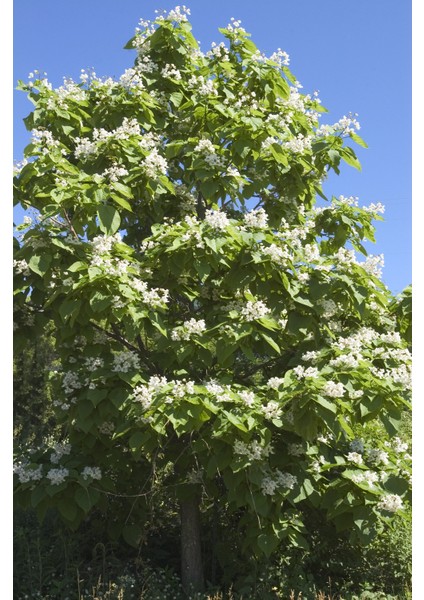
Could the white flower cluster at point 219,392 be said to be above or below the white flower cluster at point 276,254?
below

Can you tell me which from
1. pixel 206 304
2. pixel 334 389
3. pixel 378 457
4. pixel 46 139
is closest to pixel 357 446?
pixel 378 457

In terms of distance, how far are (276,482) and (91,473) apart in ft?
3.91

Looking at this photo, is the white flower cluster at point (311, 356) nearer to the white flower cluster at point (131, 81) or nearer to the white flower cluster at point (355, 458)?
the white flower cluster at point (355, 458)

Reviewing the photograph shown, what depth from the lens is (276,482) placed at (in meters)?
4.21

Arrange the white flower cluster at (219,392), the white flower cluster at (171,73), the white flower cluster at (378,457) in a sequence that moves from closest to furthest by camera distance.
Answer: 1. the white flower cluster at (219,392)
2. the white flower cluster at (378,457)
3. the white flower cluster at (171,73)

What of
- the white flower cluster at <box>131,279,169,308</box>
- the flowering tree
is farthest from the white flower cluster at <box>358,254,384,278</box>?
the white flower cluster at <box>131,279,169,308</box>

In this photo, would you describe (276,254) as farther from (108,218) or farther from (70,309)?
(70,309)

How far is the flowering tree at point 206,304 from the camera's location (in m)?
4.02

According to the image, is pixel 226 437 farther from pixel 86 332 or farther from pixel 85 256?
pixel 85 256

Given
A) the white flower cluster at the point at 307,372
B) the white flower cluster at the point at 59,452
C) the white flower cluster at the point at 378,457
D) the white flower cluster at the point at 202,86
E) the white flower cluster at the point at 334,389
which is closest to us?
the white flower cluster at the point at 334,389

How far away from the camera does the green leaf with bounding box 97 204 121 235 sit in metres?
4.19

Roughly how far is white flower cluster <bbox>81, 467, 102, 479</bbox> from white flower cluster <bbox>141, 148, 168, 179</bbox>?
1979mm

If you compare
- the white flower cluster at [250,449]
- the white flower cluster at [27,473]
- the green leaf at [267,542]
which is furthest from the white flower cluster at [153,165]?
the green leaf at [267,542]

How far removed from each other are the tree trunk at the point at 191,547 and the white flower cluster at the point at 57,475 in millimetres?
1100
